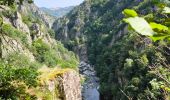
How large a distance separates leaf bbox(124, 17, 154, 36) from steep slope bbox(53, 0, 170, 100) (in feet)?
3.72

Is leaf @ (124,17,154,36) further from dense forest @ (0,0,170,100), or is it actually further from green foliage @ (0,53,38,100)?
green foliage @ (0,53,38,100)

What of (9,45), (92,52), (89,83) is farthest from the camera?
(92,52)

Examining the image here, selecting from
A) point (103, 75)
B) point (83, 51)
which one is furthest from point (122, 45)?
point (83, 51)

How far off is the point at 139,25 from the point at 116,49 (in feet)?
313

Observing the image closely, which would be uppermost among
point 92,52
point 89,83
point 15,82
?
point 15,82

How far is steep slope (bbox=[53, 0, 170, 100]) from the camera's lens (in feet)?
14.9

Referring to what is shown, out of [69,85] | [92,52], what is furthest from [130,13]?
[92,52]

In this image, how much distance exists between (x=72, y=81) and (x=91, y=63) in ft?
349

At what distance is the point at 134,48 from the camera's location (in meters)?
80.8

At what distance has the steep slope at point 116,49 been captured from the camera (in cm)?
454

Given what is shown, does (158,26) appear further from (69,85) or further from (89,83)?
(89,83)

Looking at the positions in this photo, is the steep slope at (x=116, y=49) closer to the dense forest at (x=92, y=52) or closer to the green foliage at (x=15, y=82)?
the dense forest at (x=92, y=52)

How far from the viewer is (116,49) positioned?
95.8 meters

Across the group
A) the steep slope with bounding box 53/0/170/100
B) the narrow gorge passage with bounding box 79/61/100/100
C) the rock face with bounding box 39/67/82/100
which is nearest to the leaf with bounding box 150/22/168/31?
the steep slope with bounding box 53/0/170/100
